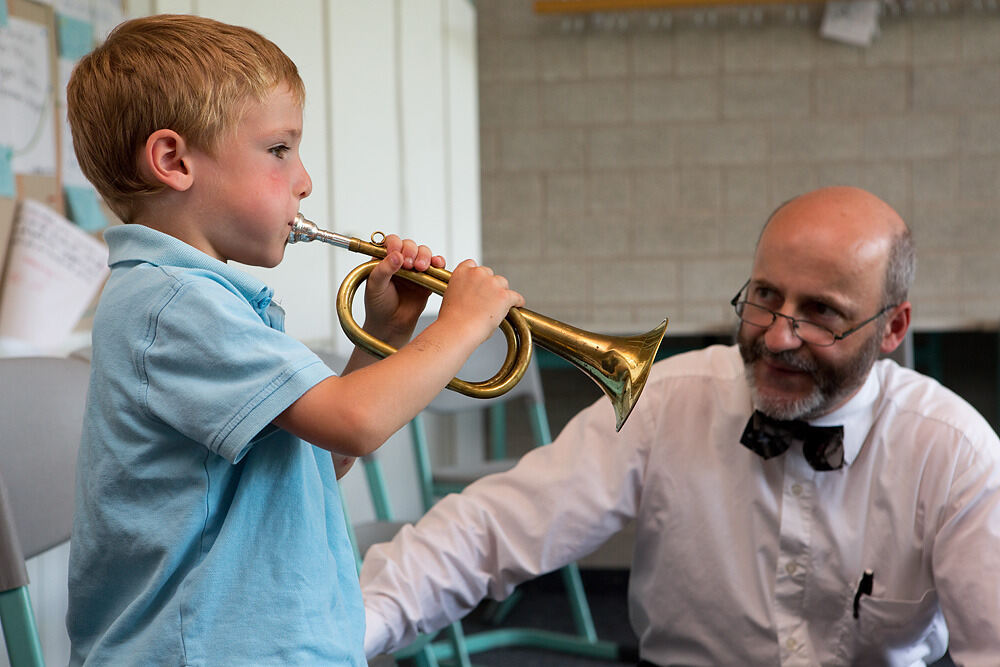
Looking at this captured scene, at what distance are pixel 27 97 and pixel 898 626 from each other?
65.3 inches

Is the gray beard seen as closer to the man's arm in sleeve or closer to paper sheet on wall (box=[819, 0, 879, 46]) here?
the man's arm in sleeve

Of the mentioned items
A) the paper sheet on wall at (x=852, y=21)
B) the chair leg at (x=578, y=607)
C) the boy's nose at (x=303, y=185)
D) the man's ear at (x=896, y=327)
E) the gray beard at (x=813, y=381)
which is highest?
the paper sheet on wall at (x=852, y=21)

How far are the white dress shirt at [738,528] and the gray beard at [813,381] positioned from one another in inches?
1.7

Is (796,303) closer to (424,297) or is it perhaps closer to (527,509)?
(527,509)

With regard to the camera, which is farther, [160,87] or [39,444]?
[39,444]

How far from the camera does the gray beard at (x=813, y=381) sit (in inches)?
58.9

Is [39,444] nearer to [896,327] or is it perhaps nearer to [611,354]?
[611,354]

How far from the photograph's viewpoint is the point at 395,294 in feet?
3.69

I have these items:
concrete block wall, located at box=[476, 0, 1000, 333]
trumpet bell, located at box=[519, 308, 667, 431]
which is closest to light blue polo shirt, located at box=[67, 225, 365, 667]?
trumpet bell, located at box=[519, 308, 667, 431]

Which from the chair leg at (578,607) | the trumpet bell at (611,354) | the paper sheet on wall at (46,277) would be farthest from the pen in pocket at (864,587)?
the chair leg at (578,607)

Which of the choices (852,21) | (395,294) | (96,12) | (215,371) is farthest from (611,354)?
(852,21)

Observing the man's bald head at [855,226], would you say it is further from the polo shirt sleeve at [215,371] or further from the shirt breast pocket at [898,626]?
the polo shirt sleeve at [215,371]

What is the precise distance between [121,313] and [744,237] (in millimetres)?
3854

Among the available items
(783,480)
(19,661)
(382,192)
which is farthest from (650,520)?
(382,192)
